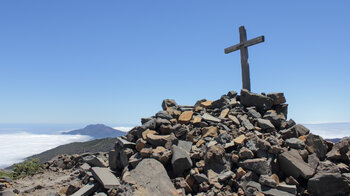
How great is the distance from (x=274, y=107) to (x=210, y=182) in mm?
5305

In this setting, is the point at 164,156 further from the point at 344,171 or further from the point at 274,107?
the point at 274,107

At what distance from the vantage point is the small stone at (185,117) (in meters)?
8.62

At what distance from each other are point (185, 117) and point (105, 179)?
3577 millimetres

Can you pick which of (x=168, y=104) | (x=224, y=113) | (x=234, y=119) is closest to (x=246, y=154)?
(x=234, y=119)

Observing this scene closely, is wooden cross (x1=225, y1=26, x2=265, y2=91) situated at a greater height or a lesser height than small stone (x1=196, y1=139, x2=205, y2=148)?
greater

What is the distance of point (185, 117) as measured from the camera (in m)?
8.74

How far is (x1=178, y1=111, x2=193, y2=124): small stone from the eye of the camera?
28.3ft

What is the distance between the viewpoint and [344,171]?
641cm

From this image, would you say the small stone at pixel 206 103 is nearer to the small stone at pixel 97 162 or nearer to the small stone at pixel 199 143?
the small stone at pixel 199 143

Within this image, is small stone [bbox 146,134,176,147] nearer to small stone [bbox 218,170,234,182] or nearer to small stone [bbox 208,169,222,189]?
small stone [bbox 208,169,222,189]

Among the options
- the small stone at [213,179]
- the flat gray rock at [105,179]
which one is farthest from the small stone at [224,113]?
the flat gray rock at [105,179]

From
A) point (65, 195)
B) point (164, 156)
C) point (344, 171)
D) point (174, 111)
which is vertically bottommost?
point (65, 195)

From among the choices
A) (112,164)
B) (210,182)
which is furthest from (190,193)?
(112,164)

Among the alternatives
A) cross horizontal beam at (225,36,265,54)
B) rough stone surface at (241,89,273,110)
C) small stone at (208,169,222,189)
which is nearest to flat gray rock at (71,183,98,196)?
small stone at (208,169,222,189)
